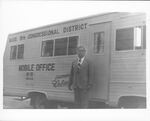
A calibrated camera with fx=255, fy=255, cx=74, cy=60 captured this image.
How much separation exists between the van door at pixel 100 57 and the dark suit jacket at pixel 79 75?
0.30 feet

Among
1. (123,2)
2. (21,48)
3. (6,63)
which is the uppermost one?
(123,2)

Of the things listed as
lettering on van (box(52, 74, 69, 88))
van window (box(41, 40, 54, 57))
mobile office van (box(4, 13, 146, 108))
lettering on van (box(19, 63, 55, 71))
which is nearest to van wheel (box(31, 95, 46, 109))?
mobile office van (box(4, 13, 146, 108))

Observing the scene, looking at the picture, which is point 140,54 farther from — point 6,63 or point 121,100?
point 6,63

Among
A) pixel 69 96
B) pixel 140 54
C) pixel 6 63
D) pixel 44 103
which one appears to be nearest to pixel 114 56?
pixel 140 54

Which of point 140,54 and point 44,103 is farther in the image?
point 44,103

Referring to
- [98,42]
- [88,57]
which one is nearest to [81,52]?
[88,57]

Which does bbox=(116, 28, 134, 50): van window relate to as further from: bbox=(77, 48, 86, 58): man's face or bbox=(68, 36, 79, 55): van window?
bbox=(68, 36, 79, 55): van window

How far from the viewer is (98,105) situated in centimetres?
321

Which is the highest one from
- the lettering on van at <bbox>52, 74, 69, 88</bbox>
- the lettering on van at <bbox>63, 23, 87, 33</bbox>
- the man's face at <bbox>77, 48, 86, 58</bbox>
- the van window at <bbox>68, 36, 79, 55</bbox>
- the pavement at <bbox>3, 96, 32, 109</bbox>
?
the lettering on van at <bbox>63, 23, 87, 33</bbox>

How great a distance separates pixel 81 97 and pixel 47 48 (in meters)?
0.78

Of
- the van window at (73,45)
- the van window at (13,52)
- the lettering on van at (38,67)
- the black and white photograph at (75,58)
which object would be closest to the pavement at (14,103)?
the black and white photograph at (75,58)

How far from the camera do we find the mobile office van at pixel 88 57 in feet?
10.2

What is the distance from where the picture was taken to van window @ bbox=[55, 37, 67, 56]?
3281 millimetres

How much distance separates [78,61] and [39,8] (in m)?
0.85
